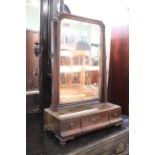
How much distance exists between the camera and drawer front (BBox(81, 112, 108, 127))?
150 centimetres

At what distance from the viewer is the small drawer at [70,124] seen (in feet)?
4.58

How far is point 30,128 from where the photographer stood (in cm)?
167

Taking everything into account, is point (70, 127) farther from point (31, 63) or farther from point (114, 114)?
point (31, 63)

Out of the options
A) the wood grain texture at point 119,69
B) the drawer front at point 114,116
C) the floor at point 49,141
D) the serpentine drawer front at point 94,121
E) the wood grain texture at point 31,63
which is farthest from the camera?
the wood grain texture at point 119,69

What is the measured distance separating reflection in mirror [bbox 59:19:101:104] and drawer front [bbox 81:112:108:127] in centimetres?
23

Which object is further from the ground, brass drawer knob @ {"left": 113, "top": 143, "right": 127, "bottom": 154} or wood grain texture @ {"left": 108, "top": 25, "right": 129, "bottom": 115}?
wood grain texture @ {"left": 108, "top": 25, "right": 129, "bottom": 115}

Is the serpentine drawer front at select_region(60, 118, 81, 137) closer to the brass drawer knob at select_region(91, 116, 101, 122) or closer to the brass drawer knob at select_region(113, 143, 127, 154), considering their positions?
the brass drawer knob at select_region(91, 116, 101, 122)

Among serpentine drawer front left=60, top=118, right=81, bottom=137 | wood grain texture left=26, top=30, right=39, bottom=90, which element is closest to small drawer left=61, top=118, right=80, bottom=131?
serpentine drawer front left=60, top=118, right=81, bottom=137

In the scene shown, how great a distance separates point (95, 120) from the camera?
5.13ft

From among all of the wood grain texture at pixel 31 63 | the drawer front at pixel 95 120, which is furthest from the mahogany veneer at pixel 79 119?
the wood grain texture at pixel 31 63

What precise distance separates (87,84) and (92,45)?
37 centimetres

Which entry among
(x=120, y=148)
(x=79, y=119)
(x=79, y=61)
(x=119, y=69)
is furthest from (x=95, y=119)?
(x=119, y=69)

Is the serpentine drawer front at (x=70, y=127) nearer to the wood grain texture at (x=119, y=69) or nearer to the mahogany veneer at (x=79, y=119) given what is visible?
the mahogany veneer at (x=79, y=119)

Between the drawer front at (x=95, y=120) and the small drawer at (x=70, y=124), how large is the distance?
0.16 ft
